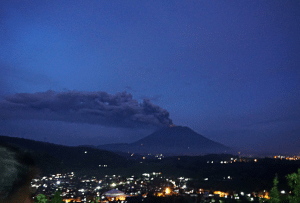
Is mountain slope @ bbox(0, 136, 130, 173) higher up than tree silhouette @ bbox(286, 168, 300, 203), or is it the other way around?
tree silhouette @ bbox(286, 168, 300, 203)

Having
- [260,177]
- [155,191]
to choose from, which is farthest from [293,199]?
[260,177]

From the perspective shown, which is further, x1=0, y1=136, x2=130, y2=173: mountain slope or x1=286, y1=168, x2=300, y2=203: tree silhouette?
x1=0, y1=136, x2=130, y2=173: mountain slope

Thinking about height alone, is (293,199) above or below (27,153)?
below

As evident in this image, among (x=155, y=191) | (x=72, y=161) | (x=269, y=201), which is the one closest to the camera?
(x=269, y=201)

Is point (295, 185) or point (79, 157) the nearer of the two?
point (295, 185)

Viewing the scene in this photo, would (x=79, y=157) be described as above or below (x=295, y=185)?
below

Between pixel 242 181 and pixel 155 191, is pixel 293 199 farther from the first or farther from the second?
pixel 242 181

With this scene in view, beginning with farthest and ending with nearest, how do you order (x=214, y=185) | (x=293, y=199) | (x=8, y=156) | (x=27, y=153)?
(x=214, y=185) < (x=293, y=199) < (x=27, y=153) < (x=8, y=156)

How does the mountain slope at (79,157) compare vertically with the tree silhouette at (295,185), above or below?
below

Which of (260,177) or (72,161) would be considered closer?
(260,177)

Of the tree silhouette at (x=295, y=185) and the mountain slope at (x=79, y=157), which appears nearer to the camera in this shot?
the tree silhouette at (x=295, y=185)
